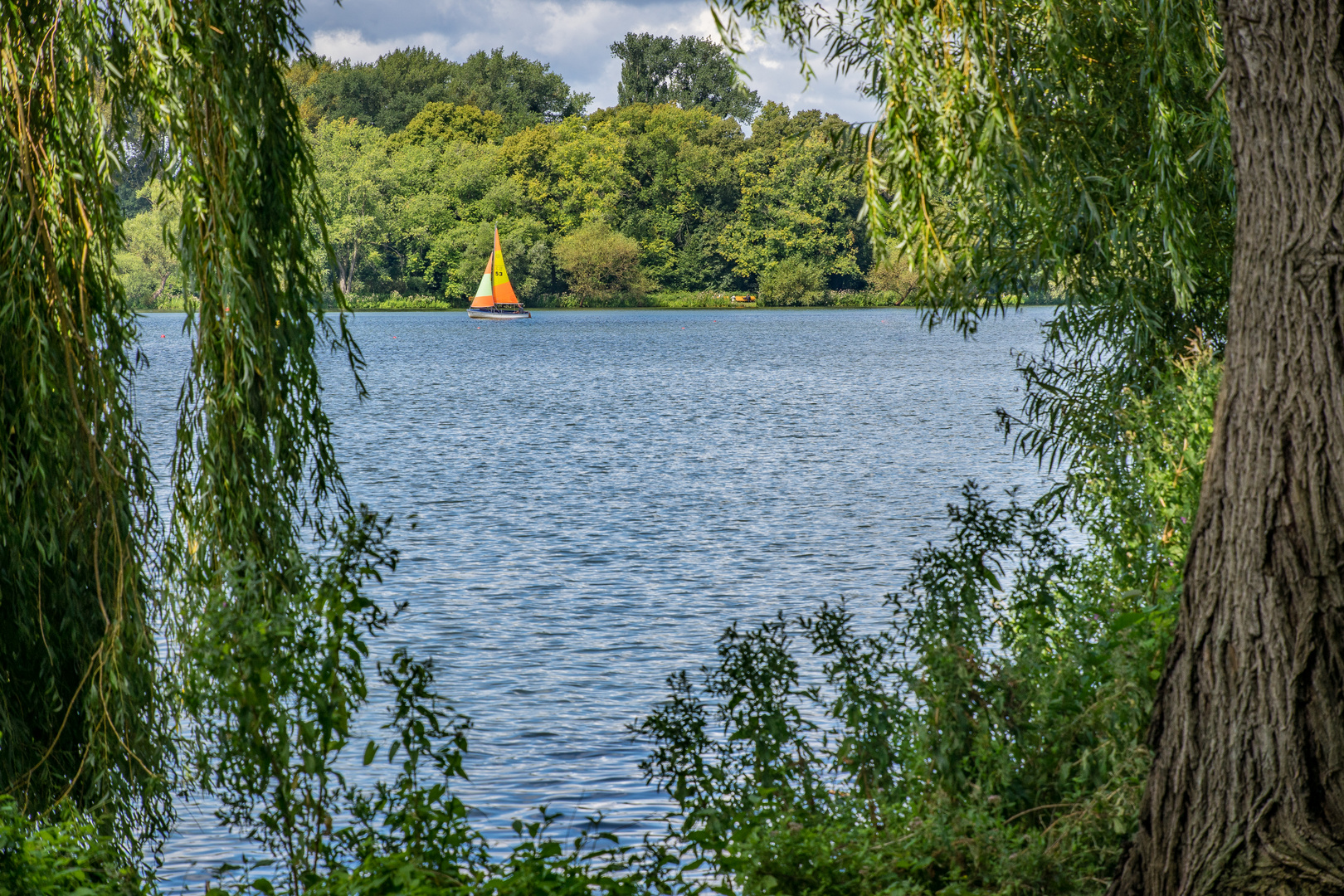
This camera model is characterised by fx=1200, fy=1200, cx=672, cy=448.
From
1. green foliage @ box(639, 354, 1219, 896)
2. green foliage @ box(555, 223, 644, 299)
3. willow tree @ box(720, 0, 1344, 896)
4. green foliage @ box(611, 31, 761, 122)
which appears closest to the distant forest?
green foliage @ box(555, 223, 644, 299)

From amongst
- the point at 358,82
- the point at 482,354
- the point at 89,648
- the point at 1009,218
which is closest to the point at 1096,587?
the point at 1009,218

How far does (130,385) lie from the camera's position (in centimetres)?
445

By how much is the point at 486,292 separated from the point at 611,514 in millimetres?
55822

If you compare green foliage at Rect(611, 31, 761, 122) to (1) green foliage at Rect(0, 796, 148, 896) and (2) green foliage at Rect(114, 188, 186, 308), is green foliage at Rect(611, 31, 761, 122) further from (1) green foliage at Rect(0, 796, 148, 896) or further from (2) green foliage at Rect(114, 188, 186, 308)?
(1) green foliage at Rect(0, 796, 148, 896)

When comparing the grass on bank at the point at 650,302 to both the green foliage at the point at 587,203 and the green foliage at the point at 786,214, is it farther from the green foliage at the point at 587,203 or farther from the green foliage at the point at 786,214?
the green foliage at the point at 786,214

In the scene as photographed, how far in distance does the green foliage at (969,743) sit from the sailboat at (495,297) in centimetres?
6362

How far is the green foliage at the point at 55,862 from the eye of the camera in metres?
3.03

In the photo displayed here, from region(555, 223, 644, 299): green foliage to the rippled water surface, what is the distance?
38.7 m

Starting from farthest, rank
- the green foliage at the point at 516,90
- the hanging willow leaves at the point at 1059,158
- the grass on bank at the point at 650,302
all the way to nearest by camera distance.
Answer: the green foliage at the point at 516,90 → the grass on bank at the point at 650,302 → the hanging willow leaves at the point at 1059,158

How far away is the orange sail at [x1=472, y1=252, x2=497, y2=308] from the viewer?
226 ft

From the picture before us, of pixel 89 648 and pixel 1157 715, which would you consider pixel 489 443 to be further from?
pixel 1157 715

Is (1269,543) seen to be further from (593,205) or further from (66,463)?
(593,205)

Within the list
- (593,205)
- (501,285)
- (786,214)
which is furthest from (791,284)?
(501,285)

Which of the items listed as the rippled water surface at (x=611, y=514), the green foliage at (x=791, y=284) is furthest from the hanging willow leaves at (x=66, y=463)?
the green foliage at (x=791, y=284)
